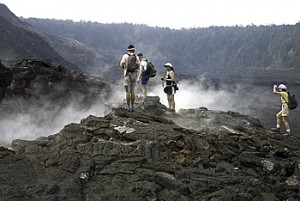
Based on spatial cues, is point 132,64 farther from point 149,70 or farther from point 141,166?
point 141,166

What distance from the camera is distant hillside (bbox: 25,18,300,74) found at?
77.1 metres

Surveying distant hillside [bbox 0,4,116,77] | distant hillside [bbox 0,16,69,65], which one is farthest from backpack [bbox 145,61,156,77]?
distant hillside [bbox 0,16,69,65]

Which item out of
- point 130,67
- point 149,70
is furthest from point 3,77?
point 130,67

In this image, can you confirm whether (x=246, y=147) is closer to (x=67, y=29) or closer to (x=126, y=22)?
(x=67, y=29)

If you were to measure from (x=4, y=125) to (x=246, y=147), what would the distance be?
836 centimetres

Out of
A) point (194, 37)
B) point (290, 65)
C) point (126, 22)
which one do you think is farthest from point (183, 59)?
point (126, 22)

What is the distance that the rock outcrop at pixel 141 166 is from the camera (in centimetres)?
474

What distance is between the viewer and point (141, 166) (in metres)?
5.46

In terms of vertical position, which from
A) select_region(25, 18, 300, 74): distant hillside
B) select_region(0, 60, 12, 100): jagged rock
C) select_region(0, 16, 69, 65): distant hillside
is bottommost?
select_region(0, 60, 12, 100): jagged rock

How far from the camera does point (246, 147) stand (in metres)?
7.65

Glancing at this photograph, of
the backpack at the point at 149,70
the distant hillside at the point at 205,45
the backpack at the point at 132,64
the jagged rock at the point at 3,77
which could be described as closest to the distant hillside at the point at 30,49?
the jagged rock at the point at 3,77

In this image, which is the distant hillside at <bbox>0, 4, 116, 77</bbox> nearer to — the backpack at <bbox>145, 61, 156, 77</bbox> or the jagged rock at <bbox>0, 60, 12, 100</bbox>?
the jagged rock at <bbox>0, 60, 12, 100</bbox>

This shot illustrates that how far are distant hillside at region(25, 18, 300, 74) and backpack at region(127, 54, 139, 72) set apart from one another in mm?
64517

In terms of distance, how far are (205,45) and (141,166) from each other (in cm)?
9423
